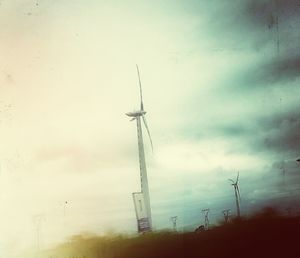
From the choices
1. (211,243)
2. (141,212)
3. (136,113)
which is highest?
(136,113)

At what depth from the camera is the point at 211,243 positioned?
8648 millimetres

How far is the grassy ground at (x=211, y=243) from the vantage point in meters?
8.08

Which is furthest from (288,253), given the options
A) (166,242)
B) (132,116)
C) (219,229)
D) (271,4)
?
(271,4)

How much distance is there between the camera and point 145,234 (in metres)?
8.47

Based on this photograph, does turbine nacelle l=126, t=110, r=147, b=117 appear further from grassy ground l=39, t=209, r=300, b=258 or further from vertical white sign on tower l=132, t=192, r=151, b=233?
grassy ground l=39, t=209, r=300, b=258

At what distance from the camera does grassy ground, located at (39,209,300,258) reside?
808cm

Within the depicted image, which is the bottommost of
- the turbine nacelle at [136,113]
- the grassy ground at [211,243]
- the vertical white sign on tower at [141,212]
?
the grassy ground at [211,243]

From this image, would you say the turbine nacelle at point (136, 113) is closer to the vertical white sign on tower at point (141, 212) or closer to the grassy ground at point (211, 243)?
the vertical white sign on tower at point (141, 212)

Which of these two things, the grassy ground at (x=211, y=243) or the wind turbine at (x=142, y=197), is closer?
the grassy ground at (x=211, y=243)

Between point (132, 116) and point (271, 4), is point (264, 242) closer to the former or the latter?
point (132, 116)

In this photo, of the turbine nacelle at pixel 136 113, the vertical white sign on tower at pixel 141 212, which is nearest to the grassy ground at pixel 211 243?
the vertical white sign on tower at pixel 141 212

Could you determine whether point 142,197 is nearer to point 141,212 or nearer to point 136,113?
point 141,212

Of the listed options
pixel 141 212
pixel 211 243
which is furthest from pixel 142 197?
pixel 211 243

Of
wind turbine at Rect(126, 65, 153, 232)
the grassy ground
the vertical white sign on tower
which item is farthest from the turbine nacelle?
the grassy ground
